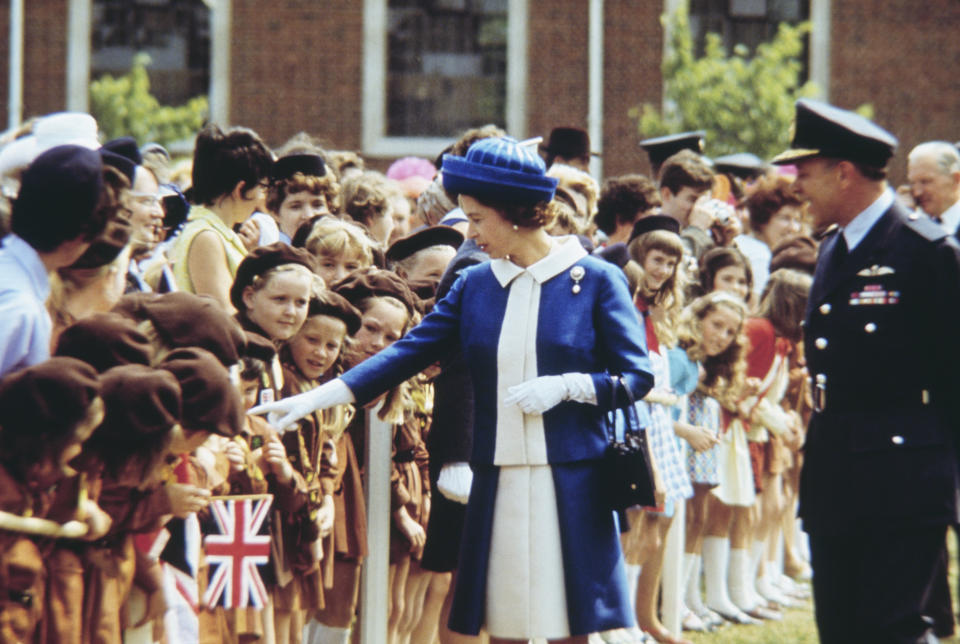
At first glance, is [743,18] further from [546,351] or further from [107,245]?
[107,245]

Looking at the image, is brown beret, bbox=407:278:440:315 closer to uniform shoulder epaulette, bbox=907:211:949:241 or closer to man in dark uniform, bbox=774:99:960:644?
man in dark uniform, bbox=774:99:960:644

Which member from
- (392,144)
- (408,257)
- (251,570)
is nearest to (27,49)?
(392,144)

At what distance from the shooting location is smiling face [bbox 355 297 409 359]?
6.16 m

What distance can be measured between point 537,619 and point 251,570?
37.8 inches

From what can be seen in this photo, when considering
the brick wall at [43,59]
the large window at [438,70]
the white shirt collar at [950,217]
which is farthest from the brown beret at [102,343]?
the brick wall at [43,59]

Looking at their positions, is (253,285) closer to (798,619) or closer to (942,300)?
(942,300)

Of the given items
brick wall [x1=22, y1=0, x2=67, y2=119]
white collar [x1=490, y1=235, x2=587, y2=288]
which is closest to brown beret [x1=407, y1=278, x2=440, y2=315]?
white collar [x1=490, y1=235, x2=587, y2=288]

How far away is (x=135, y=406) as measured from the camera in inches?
155

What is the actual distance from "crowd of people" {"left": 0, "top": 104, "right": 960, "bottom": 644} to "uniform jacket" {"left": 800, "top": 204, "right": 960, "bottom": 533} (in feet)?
2.07

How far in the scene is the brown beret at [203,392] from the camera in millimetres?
4133

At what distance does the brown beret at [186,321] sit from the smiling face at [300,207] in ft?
9.68

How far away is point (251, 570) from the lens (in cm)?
504

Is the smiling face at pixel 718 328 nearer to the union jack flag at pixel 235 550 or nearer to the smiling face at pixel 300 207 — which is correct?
the smiling face at pixel 300 207

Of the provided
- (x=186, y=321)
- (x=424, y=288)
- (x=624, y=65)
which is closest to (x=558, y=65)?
(x=624, y=65)
